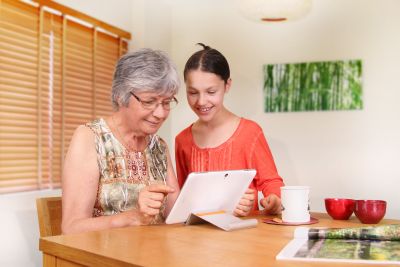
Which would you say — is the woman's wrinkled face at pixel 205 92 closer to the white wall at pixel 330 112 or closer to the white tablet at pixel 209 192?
the white tablet at pixel 209 192

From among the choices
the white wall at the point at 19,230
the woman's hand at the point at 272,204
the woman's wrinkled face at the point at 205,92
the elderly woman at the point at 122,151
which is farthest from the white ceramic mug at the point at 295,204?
the white wall at the point at 19,230

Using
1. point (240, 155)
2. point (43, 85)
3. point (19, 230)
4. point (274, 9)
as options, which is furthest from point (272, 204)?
point (43, 85)

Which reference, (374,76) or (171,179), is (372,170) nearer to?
(374,76)

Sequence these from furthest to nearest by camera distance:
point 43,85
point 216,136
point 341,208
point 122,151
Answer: point 43,85 → point 216,136 → point 122,151 → point 341,208

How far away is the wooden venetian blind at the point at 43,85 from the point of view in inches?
98.0

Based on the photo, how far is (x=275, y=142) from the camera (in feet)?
11.4

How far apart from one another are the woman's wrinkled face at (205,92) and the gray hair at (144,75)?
28 cm

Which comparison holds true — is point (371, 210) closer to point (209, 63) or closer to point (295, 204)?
point (295, 204)

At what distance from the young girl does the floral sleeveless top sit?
1.10ft

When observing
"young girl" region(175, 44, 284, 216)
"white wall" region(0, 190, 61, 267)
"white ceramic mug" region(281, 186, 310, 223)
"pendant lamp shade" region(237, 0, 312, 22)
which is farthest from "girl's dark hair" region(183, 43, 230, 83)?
"white wall" region(0, 190, 61, 267)

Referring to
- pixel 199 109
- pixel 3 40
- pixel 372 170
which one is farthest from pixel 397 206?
pixel 3 40

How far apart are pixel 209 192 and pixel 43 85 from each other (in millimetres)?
1728

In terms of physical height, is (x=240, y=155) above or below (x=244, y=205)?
above

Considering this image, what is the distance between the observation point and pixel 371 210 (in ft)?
4.47
